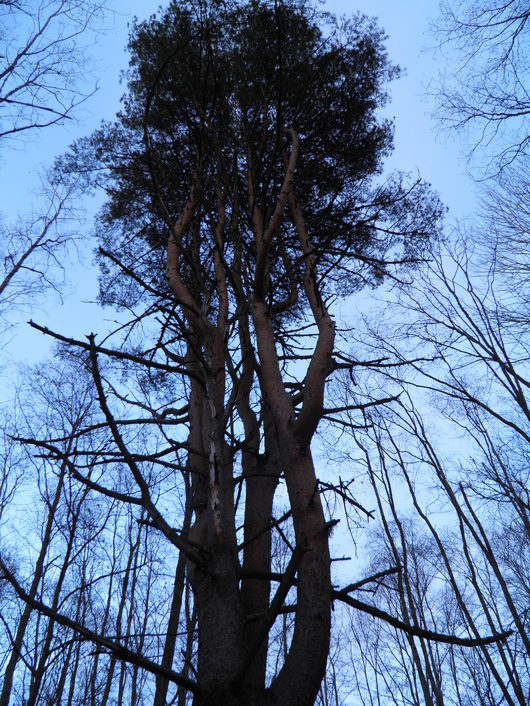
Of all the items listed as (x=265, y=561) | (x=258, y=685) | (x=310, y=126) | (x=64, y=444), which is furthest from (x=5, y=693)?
(x=310, y=126)

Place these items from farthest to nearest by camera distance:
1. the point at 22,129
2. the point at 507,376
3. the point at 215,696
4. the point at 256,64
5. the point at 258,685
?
the point at 507,376, the point at 256,64, the point at 22,129, the point at 258,685, the point at 215,696

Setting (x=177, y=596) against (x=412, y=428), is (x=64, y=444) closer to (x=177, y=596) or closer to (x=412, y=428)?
(x=177, y=596)

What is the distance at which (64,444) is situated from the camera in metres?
7.70

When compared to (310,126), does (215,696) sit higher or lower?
lower

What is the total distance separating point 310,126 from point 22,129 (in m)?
2.65

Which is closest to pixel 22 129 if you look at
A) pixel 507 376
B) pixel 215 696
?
pixel 215 696

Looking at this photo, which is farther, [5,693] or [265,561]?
[5,693]

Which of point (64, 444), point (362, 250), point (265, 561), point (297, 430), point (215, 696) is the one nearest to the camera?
point (215, 696)

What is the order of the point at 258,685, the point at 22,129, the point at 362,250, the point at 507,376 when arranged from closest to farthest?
the point at 258,685
the point at 22,129
the point at 362,250
the point at 507,376

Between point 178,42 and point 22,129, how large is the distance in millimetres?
2070

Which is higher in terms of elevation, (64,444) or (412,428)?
(412,428)

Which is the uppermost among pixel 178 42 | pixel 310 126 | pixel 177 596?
pixel 178 42

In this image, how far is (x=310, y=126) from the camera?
16.3 feet

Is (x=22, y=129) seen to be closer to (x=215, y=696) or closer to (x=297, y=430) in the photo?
(x=297, y=430)
